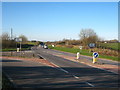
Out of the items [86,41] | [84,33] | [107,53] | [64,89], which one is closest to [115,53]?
[107,53]

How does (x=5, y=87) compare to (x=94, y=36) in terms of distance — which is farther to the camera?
(x=94, y=36)

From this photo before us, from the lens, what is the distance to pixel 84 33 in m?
63.1

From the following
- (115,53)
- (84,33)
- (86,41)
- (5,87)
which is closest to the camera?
(5,87)

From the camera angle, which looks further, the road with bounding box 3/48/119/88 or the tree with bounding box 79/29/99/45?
the tree with bounding box 79/29/99/45

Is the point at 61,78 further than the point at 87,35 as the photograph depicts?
No

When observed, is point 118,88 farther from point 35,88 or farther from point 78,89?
point 35,88

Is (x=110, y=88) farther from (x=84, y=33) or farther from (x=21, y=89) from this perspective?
(x=84, y=33)

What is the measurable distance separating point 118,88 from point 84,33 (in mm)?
55473

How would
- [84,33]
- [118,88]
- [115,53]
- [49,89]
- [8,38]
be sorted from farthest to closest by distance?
1. [84,33]
2. [8,38]
3. [115,53]
4. [118,88]
5. [49,89]

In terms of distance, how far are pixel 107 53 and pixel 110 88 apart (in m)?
28.1

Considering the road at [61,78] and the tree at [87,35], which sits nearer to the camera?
the road at [61,78]

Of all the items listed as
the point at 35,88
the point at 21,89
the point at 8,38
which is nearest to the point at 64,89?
the point at 35,88

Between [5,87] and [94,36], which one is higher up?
[94,36]

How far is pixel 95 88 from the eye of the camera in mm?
8086
